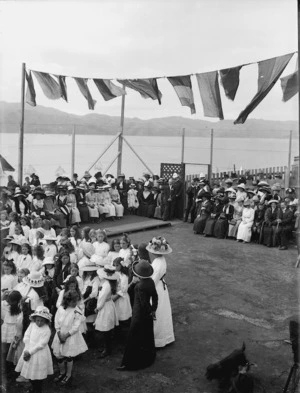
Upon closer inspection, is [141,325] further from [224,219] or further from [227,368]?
[224,219]

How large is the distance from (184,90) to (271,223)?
4132 millimetres

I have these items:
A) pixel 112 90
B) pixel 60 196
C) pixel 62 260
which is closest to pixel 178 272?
pixel 62 260

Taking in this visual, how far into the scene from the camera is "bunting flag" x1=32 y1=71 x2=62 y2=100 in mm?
14086

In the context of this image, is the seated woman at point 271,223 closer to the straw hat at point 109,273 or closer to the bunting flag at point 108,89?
the bunting flag at point 108,89

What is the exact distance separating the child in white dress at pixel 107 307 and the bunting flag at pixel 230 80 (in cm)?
606

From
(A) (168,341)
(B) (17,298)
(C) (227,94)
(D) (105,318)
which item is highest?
(C) (227,94)

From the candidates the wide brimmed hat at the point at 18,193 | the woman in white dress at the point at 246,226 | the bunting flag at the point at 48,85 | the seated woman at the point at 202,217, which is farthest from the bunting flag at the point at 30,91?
the woman in white dress at the point at 246,226

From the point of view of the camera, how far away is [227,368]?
5570 millimetres

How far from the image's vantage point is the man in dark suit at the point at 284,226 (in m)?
12.2

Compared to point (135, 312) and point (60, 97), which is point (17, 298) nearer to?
point (135, 312)

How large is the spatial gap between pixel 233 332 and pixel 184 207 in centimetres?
851

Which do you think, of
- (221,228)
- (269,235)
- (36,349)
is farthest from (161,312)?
(221,228)

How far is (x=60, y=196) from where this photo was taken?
526 inches

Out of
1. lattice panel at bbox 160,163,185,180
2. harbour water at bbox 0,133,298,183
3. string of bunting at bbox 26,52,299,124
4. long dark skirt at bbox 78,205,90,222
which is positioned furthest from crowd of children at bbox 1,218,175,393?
harbour water at bbox 0,133,298,183
